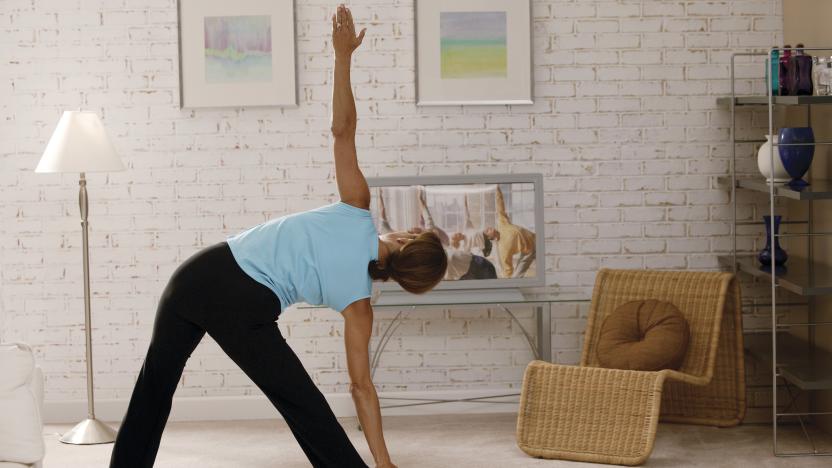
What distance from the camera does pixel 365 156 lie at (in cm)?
500

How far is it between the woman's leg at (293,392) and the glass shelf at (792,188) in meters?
2.15

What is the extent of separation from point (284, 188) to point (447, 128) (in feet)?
2.69

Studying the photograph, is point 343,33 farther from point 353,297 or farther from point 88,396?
point 88,396

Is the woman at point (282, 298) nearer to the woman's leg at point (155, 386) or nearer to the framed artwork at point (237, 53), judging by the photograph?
the woman's leg at point (155, 386)

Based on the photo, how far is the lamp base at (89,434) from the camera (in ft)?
15.2

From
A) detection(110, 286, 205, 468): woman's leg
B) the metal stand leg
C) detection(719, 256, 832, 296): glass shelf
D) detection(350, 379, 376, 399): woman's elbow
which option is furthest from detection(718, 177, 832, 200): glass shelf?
detection(110, 286, 205, 468): woman's leg

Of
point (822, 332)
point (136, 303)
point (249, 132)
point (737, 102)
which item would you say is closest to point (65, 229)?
point (136, 303)

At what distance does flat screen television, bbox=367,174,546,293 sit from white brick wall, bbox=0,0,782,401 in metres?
0.12

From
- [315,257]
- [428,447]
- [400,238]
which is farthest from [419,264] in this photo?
[428,447]

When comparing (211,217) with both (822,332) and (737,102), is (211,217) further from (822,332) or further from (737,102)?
(822,332)

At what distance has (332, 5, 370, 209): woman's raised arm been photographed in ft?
10.7

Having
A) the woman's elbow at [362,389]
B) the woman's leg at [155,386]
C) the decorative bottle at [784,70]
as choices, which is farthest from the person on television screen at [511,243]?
the woman's leg at [155,386]

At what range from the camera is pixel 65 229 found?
503 cm

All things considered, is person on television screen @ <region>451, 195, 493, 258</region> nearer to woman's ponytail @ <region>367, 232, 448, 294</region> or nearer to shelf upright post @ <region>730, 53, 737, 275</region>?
shelf upright post @ <region>730, 53, 737, 275</region>
